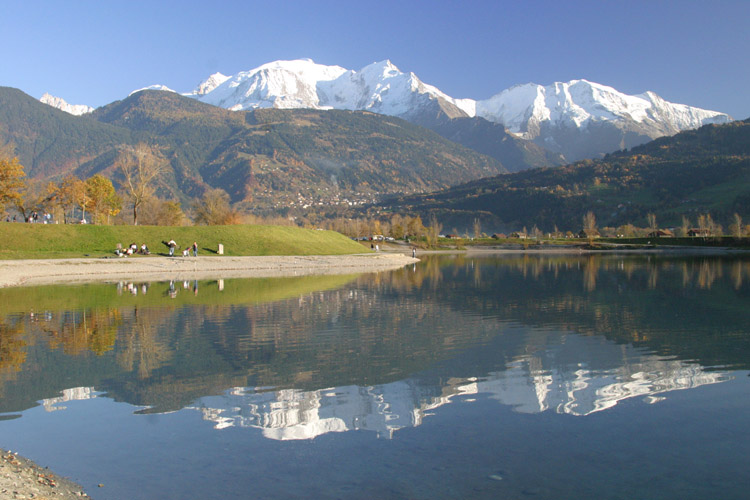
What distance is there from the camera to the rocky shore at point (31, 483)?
28.0ft

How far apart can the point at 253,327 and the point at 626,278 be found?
40.0 metres

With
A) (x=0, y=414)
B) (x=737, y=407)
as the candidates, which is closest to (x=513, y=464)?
(x=737, y=407)

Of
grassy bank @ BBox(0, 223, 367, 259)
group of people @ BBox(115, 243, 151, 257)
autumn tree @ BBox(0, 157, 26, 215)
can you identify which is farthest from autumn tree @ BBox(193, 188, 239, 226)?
group of people @ BBox(115, 243, 151, 257)

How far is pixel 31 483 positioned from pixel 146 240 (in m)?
71.5

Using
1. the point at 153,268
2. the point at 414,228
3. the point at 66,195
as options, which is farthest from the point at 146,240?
the point at 414,228

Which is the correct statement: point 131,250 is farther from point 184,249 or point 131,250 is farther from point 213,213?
point 213,213

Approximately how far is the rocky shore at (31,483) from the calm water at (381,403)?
13.6 inches

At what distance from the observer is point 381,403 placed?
13781 millimetres

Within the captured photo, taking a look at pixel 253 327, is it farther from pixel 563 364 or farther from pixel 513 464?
pixel 513 464

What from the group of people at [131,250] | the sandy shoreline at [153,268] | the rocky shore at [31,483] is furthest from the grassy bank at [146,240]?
the rocky shore at [31,483]

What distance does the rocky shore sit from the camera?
8.52 meters

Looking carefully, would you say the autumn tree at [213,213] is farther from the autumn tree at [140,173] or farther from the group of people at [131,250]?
the group of people at [131,250]

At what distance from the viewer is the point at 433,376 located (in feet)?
53.4

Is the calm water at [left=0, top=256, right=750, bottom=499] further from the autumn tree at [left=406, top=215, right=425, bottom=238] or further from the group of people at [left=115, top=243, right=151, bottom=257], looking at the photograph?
the autumn tree at [left=406, top=215, right=425, bottom=238]
